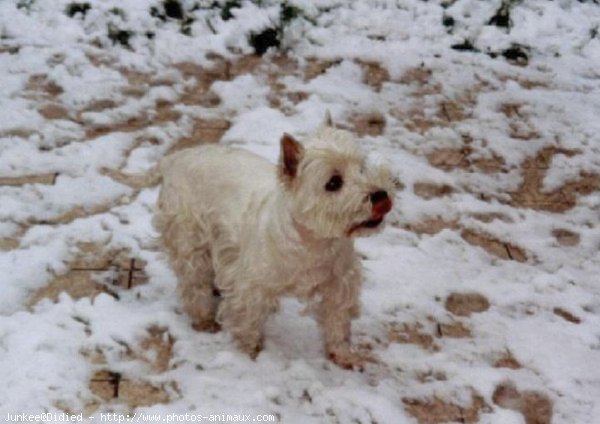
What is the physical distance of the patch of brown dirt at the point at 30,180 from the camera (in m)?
3.93

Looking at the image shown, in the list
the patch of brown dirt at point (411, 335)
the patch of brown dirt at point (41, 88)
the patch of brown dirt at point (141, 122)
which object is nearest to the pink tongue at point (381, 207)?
the patch of brown dirt at point (411, 335)

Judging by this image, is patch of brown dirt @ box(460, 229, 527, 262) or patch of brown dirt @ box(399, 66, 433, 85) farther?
patch of brown dirt @ box(399, 66, 433, 85)

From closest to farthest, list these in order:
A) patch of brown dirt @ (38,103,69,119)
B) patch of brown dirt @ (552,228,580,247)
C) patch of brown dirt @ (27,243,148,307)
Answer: patch of brown dirt @ (27,243,148,307)
patch of brown dirt @ (552,228,580,247)
patch of brown dirt @ (38,103,69,119)

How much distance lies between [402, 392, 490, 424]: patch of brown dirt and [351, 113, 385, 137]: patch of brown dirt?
6.63 ft

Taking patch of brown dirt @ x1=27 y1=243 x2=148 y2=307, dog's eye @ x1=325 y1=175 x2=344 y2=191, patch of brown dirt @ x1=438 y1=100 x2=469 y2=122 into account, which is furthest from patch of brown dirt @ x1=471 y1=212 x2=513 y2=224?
patch of brown dirt @ x1=27 y1=243 x2=148 y2=307

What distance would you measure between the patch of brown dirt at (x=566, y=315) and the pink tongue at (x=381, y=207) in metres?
1.36

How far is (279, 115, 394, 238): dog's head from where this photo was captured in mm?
2432

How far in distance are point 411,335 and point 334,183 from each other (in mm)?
1049

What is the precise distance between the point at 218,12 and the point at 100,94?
53.8 inches

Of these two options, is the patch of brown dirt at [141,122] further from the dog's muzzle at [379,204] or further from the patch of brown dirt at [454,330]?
the dog's muzzle at [379,204]

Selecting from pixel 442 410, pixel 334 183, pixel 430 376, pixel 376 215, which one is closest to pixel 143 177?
pixel 334 183

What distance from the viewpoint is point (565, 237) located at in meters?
3.83

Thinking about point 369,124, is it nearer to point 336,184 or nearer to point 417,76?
point 417,76

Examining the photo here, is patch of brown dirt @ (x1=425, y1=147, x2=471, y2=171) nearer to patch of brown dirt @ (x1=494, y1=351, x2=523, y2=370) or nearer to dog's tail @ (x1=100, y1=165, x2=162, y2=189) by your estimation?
patch of brown dirt @ (x1=494, y1=351, x2=523, y2=370)
